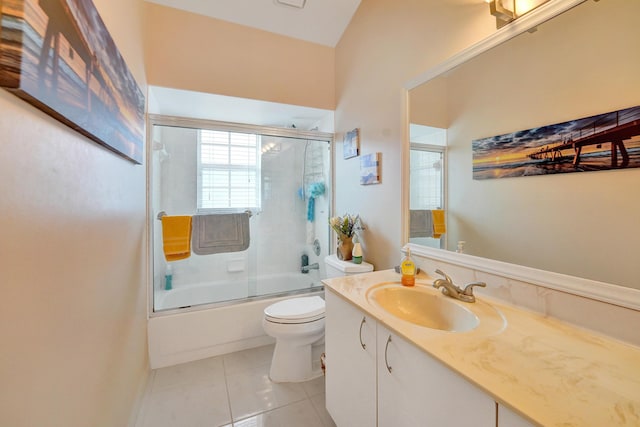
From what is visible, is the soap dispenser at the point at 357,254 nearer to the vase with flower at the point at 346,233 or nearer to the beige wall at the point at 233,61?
the vase with flower at the point at 346,233

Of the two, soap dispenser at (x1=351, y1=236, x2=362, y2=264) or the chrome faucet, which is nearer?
the chrome faucet

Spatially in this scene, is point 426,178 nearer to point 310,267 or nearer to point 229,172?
point 310,267

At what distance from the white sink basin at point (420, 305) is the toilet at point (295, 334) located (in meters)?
0.55

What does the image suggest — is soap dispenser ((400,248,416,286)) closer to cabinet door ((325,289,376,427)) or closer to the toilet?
cabinet door ((325,289,376,427))

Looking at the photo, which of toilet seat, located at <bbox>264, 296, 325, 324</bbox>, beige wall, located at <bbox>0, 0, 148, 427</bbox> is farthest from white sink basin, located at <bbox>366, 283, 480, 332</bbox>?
beige wall, located at <bbox>0, 0, 148, 427</bbox>

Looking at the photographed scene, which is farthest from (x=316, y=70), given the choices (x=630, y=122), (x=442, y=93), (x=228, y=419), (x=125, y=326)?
(x=228, y=419)

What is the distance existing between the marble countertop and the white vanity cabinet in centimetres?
4

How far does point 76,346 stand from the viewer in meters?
0.78

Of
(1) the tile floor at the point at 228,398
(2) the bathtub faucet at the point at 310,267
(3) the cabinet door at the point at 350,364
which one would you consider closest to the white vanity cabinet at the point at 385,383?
(3) the cabinet door at the point at 350,364

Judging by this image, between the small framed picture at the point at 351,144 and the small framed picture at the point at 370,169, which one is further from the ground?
the small framed picture at the point at 351,144

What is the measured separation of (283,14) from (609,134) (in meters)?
2.24

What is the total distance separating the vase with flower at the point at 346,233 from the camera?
6.42 ft

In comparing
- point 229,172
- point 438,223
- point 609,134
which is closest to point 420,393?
point 438,223

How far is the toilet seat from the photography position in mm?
1668
